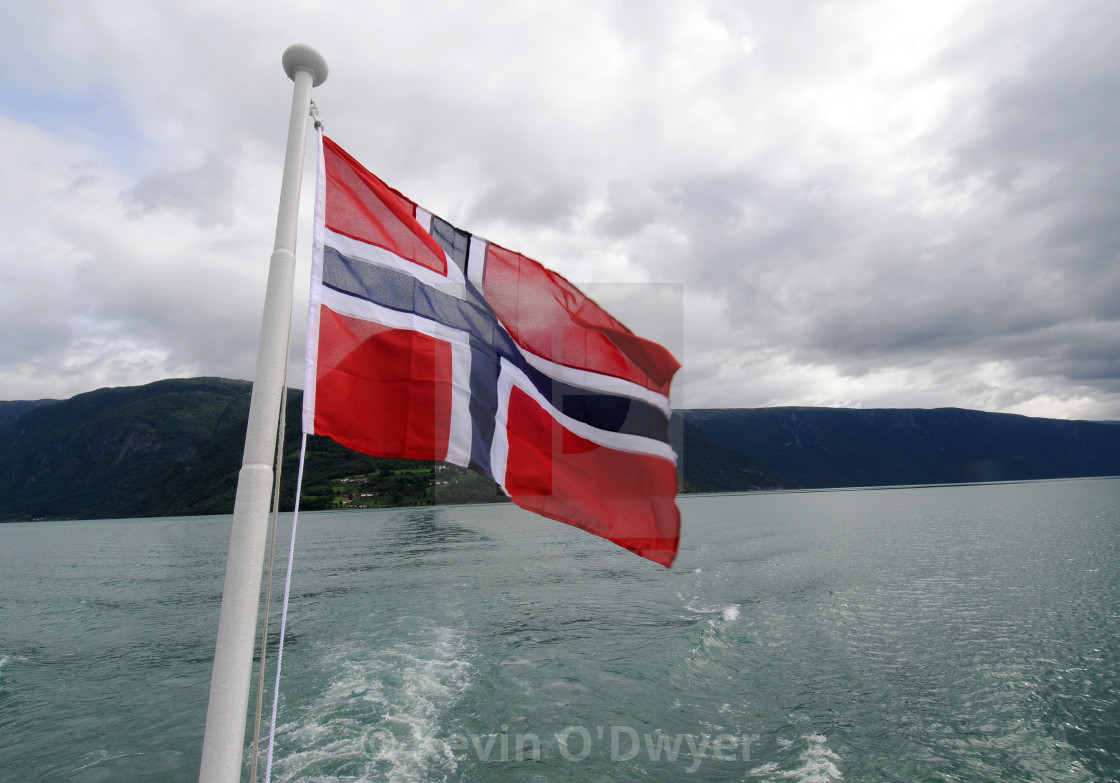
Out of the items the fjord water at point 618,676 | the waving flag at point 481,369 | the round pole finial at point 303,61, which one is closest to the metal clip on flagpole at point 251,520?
the round pole finial at point 303,61

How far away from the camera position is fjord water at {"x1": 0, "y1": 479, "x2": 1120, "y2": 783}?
11.1 meters

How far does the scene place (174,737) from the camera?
1255cm

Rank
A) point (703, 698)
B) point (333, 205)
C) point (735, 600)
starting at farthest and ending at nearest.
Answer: point (735, 600) < point (703, 698) < point (333, 205)

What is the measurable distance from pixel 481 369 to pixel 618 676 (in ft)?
41.5

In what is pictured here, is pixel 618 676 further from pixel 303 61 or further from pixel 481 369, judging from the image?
pixel 303 61

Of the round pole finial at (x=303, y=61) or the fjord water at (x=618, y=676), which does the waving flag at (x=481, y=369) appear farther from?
the fjord water at (x=618, y=676)

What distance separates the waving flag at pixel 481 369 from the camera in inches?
202

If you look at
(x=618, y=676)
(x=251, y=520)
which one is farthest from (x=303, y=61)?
(x=618, y=676)

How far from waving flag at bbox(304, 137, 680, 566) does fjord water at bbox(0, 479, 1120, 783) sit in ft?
23.2

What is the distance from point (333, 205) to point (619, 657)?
52.4ft

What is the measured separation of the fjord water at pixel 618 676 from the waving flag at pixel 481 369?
279 inches

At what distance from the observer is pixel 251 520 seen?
3.61m

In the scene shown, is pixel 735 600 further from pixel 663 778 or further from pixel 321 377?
pixel 321 377

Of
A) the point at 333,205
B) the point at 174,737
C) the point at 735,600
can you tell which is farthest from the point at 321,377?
the point at 735,600
